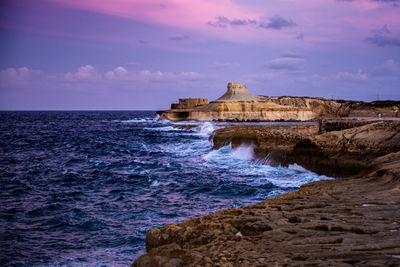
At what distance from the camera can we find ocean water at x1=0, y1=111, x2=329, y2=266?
10.5 metres

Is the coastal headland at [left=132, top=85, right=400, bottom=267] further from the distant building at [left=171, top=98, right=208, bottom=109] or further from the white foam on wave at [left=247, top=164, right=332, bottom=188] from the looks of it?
the distant building at [left=171, top=98, right=208, bottom=109]

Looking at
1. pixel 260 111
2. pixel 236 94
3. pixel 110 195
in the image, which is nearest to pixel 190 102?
pixel 236 94

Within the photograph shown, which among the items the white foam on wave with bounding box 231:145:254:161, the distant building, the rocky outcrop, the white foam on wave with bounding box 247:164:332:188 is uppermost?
the distant building

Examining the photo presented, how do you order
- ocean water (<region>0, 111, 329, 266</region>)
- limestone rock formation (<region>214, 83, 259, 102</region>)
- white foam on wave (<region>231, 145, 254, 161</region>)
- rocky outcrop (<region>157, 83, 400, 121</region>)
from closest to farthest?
ocean water (<region>0, 111, 329, 266</region>) → white foam on wave (<region>231, 145, 254, 161</region>) → rocky outcrop (<region>157, 83, 400, 121</region>) → limestone rock formation (<region>214, 83, 259, 102</region>)

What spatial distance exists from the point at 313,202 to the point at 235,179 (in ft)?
35.0

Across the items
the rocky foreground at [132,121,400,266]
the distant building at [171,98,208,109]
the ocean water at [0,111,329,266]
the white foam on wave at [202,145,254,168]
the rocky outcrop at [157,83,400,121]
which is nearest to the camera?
the rocky foreground at [132,121,400,266]

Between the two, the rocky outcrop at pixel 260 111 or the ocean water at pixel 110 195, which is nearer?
the ocean water at pixel 110 195

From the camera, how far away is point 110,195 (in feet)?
55.6

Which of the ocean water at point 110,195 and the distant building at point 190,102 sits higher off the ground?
the distant building at point 190,102

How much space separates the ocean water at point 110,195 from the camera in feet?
34.4

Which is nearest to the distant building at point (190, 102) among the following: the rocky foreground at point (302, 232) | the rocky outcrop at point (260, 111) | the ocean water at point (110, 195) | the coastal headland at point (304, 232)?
the rocky outcrop at point (260, 111)

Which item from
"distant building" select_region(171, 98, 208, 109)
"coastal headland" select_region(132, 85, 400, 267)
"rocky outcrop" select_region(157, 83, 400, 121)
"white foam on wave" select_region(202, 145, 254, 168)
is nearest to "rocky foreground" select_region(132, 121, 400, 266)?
"coastal headland" select_region(132, 85, 400, 267)

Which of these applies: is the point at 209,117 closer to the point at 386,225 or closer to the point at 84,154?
the point at 84,154

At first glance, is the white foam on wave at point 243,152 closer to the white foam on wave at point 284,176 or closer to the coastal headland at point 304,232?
the white foam on wave at point 284,176
